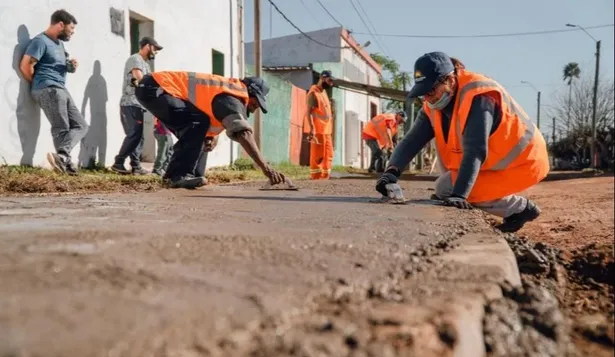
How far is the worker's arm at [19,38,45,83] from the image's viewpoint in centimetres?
522

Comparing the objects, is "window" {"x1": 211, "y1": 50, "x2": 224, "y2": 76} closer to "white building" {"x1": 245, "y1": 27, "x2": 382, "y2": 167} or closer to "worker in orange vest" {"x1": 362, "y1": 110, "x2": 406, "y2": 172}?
"worker in orange vest" {"x1": 362, "y1": 110, "x2": 406, "y2": 172}

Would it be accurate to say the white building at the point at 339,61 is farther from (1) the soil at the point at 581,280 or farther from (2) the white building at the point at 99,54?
(1) the soil at the point at 581,280

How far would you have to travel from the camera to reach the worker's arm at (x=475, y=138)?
3115 mm

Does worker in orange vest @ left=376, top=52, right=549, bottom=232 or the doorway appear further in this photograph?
the doorway

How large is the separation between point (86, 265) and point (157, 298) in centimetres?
36

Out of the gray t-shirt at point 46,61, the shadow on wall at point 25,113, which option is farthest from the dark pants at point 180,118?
the shadow on wall at point 25,113

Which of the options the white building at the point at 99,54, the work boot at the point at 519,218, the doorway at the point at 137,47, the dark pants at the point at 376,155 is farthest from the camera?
the dark pants at the point at 376,155

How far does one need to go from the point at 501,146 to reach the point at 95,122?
4952mm

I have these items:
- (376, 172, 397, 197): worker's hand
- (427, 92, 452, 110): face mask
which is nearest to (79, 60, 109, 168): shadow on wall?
(376, 172, 397, 197): worker's hand

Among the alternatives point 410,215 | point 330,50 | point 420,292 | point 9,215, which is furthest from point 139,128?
point 330,50

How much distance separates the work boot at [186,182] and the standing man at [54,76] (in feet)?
3.26

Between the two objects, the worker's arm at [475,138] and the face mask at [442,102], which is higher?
the face mask at [442,102]

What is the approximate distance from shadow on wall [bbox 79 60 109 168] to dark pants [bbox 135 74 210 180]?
2.19 m

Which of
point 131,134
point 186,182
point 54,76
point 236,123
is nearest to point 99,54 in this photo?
point 131,134
